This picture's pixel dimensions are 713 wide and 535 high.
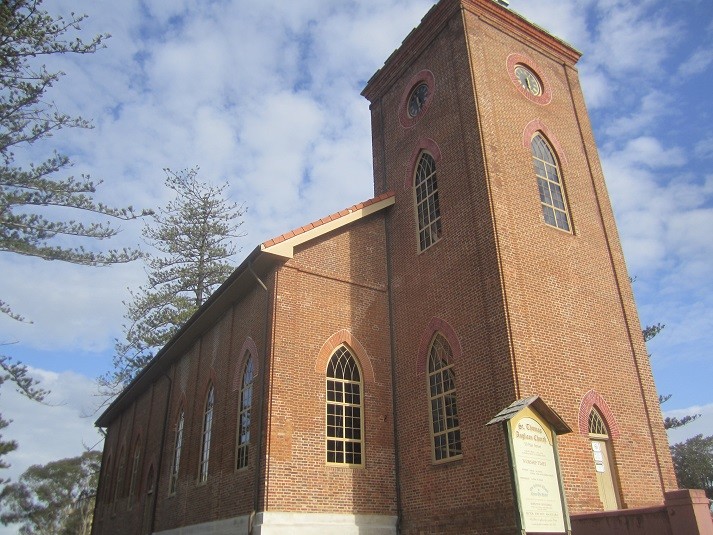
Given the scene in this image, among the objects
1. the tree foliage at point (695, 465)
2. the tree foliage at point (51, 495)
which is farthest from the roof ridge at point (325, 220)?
the tree foliage at point (51, 495)

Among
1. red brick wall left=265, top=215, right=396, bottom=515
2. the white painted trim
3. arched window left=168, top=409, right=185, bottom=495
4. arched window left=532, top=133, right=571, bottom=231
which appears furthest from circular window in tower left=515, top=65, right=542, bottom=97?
arched window left=168, top=409, right=185, bottom=495

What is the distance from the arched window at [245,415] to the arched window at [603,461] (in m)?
7.04

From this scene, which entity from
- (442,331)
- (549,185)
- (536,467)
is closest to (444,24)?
(549,185)

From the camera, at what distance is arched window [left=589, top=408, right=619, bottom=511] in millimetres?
10891

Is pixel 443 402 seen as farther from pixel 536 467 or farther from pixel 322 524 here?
pixel 536 467

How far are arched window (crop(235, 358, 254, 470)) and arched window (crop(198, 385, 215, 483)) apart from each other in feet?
7.29

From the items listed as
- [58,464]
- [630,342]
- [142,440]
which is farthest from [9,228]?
[58,464]

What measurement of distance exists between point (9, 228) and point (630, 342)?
598 inches

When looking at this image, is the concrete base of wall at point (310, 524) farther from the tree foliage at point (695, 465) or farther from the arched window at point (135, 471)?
the tree foliage at point (695, 465)

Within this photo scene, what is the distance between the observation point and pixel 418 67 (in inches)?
639

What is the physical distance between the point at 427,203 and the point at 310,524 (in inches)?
297

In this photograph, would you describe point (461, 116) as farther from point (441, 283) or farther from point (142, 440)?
point (142, 440)

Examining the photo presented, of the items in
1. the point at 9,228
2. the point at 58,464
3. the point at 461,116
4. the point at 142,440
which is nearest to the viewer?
the point at 461,116

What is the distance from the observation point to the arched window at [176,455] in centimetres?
1784
